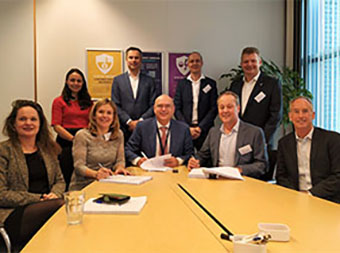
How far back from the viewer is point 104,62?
5418mm

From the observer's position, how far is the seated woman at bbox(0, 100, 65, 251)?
2420 mm

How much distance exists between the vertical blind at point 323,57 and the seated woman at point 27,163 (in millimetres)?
3829

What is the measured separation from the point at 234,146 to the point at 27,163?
176cm

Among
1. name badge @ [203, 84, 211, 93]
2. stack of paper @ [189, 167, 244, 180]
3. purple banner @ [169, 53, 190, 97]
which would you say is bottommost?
stack of paper @ [189, 167, 244, 180]

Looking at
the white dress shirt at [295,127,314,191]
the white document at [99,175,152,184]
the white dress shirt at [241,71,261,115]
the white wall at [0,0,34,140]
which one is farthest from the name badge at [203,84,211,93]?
the white wall at [0,0,34,140]

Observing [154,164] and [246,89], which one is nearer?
[154,164]

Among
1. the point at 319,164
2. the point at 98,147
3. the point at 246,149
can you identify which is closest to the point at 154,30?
the point at 98,147

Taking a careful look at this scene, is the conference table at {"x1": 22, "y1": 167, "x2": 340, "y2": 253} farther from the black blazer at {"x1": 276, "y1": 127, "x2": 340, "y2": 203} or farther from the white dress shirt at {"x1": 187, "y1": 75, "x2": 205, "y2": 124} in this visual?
the white dress shirt at {"x1": 187, "y1": 75, "x2": 205, "y2": 124}

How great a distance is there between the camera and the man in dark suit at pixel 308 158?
104 inches

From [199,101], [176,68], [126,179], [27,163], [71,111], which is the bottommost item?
[126,179]

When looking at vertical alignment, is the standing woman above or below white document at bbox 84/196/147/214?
above

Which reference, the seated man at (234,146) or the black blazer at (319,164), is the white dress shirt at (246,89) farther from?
the black blazer at (319,164)

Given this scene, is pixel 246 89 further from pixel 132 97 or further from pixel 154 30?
pixel 154 30

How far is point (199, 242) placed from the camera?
1307mm
